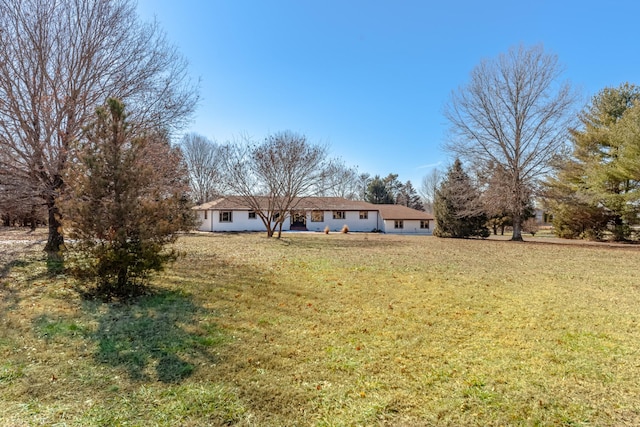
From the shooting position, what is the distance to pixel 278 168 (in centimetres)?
2145

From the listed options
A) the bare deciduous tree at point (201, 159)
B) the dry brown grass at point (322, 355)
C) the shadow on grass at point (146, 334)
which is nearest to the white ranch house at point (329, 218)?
the bare deciduous tree at point (201, 159)

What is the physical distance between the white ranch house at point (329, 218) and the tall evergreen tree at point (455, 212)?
8.04 metres

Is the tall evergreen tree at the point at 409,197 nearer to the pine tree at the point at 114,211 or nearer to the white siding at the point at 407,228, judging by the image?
the white siding at the point at 407,228

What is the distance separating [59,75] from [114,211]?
6935mm

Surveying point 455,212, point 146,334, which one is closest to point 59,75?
point 146,334

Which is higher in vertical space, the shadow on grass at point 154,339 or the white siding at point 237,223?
the white siding at point 237,223

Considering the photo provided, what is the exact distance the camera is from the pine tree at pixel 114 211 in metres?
5.68

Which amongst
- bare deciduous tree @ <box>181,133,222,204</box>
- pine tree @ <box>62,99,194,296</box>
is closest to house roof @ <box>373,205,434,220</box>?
bare deciduous tree @ <box>181,133,222,204</box>

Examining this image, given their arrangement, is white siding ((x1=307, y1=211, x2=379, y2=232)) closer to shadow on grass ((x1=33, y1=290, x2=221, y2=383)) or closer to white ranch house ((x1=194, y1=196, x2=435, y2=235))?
white ranch house ((x1=194, y1=196, x2=435, y2=235))

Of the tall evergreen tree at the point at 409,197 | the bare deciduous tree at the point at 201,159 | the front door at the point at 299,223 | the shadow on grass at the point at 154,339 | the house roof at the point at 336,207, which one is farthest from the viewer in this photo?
the tall evergreen tree at the point at 409,197

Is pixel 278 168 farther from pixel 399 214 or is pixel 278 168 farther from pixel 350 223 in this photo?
pixel 399 214

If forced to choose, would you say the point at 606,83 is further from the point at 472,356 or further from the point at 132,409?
the point at 132,409

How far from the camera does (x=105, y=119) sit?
592cm

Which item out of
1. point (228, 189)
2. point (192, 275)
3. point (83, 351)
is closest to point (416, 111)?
point (228, 189)
